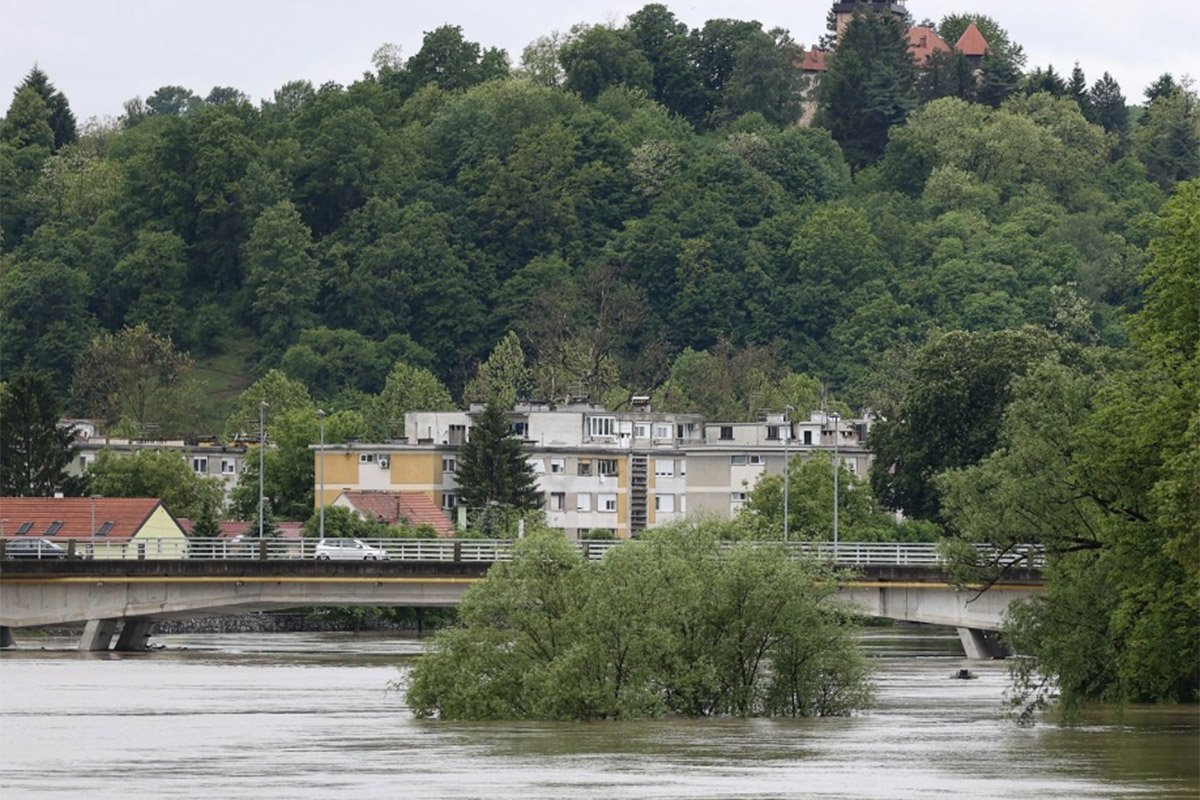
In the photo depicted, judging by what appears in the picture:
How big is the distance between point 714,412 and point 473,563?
10391cm

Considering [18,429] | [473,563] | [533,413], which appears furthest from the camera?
[533,413]

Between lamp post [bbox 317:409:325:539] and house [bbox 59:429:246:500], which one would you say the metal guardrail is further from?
house [bbox 59:429:246:500]

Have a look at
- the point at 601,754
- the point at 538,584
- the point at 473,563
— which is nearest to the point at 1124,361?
the point at 538,584

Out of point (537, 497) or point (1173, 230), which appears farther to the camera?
point (537, 497)

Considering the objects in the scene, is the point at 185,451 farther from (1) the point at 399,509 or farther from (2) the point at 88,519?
(2) the point at 88,519

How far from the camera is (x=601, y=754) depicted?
56625 mm

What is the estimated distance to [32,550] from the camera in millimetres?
106562

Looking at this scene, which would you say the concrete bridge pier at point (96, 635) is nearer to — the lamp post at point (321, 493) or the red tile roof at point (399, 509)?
the lamp post at point (321, 493)

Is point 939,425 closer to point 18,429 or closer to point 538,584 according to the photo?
point 18,429

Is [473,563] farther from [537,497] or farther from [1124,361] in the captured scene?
[537,497]

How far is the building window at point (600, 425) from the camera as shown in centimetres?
16312

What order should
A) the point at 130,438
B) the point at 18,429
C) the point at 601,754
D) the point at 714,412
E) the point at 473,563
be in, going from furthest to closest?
the point at 714,412 < the point at 130,438 < the point at 18,429 < the point at 473,563 < the point at 601,754

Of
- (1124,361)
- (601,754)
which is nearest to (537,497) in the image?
(1124,361)

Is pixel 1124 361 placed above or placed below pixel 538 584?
above
